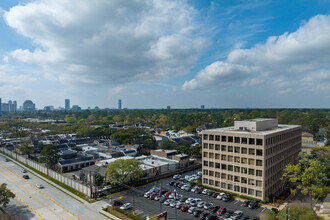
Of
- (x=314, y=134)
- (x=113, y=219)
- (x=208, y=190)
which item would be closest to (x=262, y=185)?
(x=208, y=190)

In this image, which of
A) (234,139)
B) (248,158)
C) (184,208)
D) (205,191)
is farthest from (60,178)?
(248,158)

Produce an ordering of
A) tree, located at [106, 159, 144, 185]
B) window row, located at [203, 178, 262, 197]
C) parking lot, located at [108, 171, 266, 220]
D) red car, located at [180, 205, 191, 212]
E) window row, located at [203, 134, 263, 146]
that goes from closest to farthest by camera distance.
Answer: parking lot, located at [108, 171, 266, 220] < red car, located at [180, 205, 191, 212] < window row, located at [203, 134, 263, 146] < window row, located at [203, 178, 262, 197] < tree, located at [106, 159, 144, 185]

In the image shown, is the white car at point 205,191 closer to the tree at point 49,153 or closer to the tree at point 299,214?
the tree at point 299,214

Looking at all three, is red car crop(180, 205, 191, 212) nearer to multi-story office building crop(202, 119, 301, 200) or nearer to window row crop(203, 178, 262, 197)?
window row crop(203, 178, 262, 197)

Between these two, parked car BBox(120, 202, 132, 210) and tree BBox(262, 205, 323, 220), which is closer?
tree BBox(262, 205, 323, 220)

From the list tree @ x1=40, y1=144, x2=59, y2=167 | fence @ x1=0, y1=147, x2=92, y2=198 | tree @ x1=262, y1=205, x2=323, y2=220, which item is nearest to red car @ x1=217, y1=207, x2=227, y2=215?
tree @ x1=262, y1=205, x2=323, y2=220

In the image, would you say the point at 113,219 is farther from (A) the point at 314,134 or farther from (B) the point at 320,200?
(A) the point at 314,134

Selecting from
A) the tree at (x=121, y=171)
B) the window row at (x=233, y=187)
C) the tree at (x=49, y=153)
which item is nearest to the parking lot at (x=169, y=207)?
the window row at (x=233, y=187)
